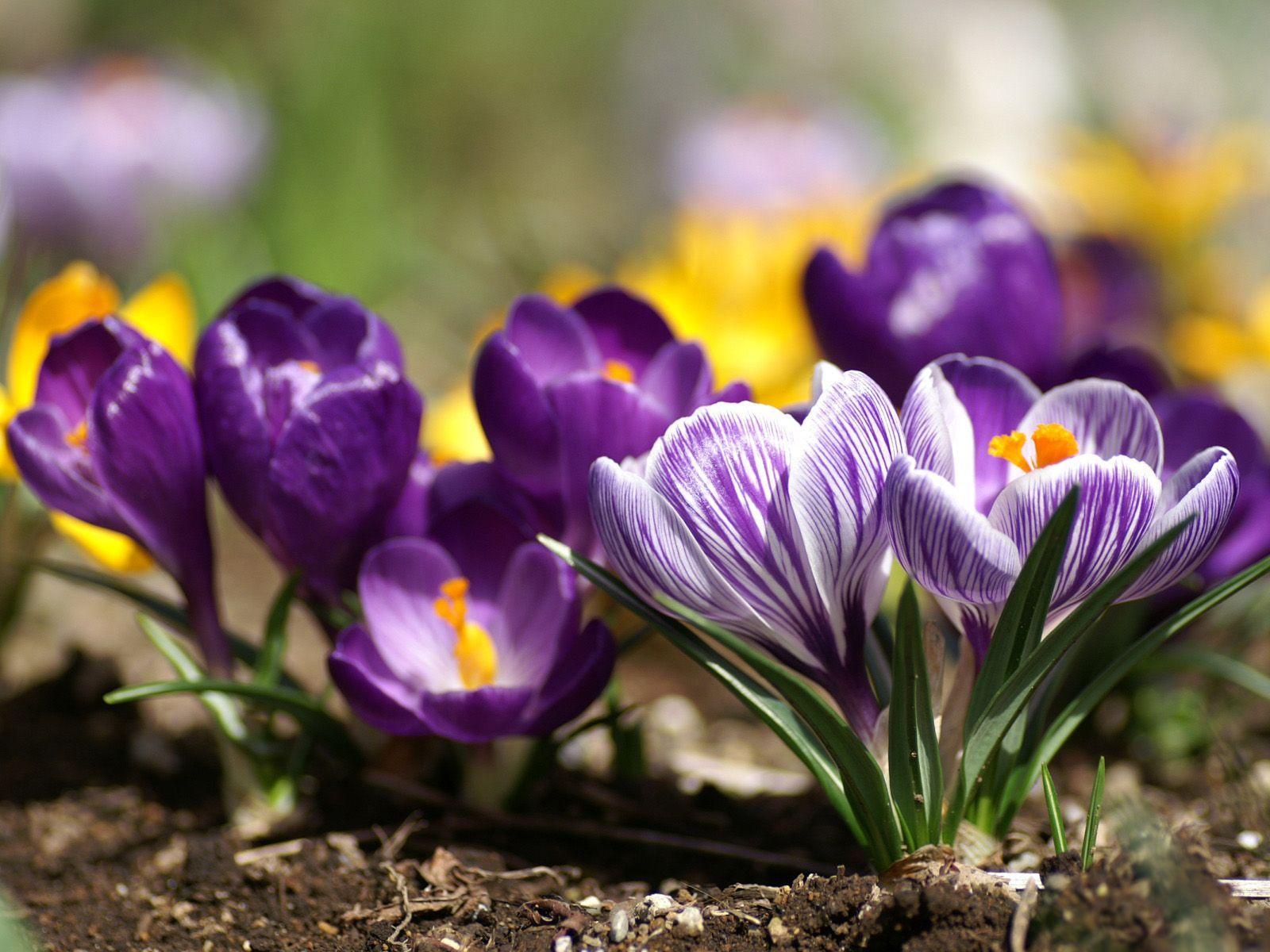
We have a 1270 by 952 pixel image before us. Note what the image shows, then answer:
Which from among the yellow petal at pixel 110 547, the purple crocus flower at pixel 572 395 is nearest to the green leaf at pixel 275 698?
the yellow petal at pixel 110 547

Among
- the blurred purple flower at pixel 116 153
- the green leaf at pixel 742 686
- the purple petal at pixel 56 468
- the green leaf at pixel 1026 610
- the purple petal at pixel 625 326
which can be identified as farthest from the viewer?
the blurred purple flower at pixel 116 153

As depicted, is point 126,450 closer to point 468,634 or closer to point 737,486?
point 468,634

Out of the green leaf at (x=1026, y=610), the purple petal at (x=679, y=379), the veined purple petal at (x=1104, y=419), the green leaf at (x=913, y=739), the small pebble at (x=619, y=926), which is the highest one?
the purple petal at (x=679, y=379)

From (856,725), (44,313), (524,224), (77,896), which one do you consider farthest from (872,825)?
(524,224)

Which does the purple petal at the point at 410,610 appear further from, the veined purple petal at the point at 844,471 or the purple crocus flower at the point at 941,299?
the purple crocus flower at the point at 941,299

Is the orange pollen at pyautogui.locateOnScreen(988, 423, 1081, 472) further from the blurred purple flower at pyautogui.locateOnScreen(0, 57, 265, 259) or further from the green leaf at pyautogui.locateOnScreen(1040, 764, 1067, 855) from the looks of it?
the blurred purple flower at pyautogui.locateOnScreen(0, 57, 265, 259)

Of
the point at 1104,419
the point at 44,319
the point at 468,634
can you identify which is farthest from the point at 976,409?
the point at 44,319

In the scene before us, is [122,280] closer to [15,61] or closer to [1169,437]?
[1169,437]

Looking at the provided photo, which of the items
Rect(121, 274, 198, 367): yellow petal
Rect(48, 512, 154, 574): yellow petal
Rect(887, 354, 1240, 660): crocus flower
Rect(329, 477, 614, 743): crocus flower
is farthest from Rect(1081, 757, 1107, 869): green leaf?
Answer: Rect(121, 274, 198, 367): yellow petal
